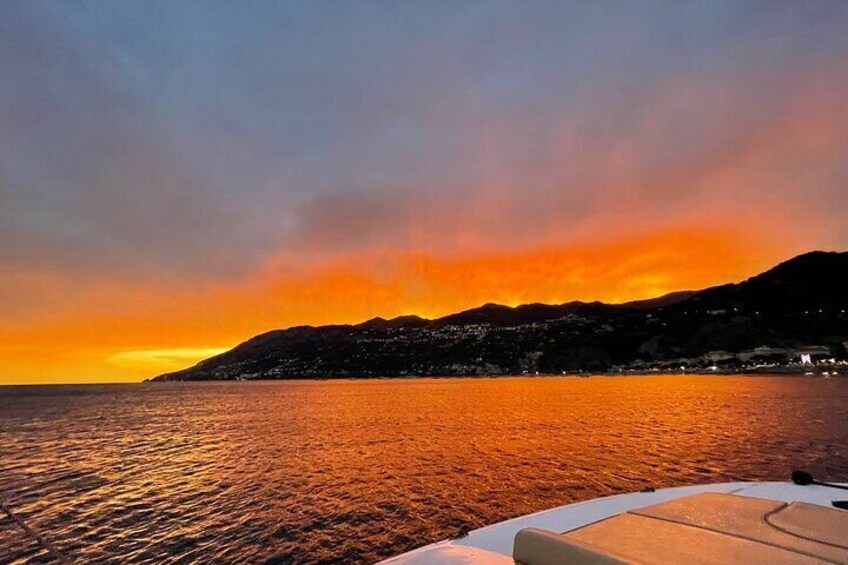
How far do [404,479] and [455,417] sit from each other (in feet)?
150

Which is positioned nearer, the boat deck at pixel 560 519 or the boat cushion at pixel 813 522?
the boat cushion at pixel 813 522

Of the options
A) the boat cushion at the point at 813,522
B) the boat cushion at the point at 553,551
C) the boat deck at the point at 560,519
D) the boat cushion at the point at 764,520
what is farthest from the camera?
the boat deck at the point at 560,519

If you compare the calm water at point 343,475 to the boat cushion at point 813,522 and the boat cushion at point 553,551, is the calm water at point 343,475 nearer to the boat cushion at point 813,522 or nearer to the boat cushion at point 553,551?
the boat cushion at point 553,551

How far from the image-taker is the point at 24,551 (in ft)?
65.8

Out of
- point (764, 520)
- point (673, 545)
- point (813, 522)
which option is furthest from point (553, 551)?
point (813, 522)

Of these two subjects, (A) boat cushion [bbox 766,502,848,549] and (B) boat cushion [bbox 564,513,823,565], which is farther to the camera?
(A) boat cushion [bbox 766,502,848,549]

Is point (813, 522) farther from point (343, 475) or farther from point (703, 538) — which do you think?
point (343, 475)

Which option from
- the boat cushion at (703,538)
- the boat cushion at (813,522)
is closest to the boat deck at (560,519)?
the boat cushion at (703,538)

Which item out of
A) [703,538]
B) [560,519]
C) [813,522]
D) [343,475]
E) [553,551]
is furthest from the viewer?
[343,475]

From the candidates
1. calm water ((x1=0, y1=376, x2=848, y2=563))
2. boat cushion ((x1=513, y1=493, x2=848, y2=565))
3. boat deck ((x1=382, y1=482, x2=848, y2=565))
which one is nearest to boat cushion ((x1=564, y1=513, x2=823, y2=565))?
boat cushion ((x1=513, y1=493, x2=848, y2=565))

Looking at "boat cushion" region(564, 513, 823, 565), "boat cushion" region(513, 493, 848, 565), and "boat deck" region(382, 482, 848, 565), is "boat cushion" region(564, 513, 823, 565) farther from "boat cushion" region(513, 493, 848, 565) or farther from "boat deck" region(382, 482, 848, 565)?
"boat deck" region(382, 482, 848, 565)

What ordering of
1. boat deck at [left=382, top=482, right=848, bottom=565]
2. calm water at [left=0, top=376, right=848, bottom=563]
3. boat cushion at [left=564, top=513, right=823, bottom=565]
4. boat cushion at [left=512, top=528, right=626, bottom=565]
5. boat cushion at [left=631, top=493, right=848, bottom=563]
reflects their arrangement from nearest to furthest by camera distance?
boat cushion at [left=512, top=528, right=626, bottom=565] < boat cushion at [left=564, top=513, right=823, bottom=565] < boat cushion at [left=631, top=493, right=848, bottom=563] < boat deck at [left=382, top=482, right=848, bottom=565] < calm water at [left=0, top=376, right=848, bottom=563]

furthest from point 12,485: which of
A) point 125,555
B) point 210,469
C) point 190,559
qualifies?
point 190,559

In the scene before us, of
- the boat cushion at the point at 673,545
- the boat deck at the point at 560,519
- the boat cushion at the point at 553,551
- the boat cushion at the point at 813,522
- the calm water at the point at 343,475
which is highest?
the boat cushion at the point at 553,551
